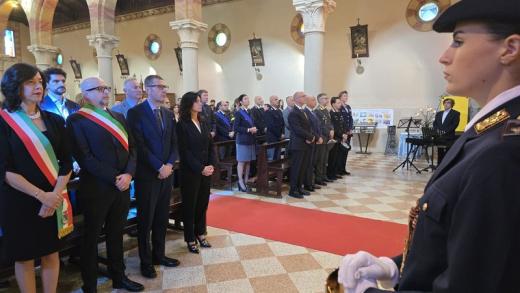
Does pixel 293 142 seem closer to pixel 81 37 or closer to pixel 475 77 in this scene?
pixel 475 77

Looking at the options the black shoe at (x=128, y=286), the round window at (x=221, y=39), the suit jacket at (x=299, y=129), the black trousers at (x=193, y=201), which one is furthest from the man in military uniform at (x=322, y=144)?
the round window at (x=221, y=39)

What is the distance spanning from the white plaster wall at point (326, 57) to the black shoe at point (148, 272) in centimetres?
992

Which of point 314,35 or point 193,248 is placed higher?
point 314,35

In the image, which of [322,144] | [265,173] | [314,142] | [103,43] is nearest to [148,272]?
[265,173]

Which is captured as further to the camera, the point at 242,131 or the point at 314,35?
the point at 314,35

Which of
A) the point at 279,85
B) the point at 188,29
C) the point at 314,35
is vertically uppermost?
the point at 188,29

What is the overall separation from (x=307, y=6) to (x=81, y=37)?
16189mm

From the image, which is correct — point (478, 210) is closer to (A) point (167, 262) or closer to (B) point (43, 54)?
(A) point (167, 262)

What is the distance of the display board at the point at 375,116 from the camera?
11078mm

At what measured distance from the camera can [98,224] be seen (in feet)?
8.09

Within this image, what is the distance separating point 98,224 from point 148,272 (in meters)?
0.75

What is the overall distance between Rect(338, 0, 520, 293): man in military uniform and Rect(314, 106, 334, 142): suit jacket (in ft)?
17.8

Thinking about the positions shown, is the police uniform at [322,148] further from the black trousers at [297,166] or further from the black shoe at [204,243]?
the black shoe at [204,243]

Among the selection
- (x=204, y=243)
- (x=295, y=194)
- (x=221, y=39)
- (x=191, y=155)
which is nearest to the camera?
(x=191, y=155)
